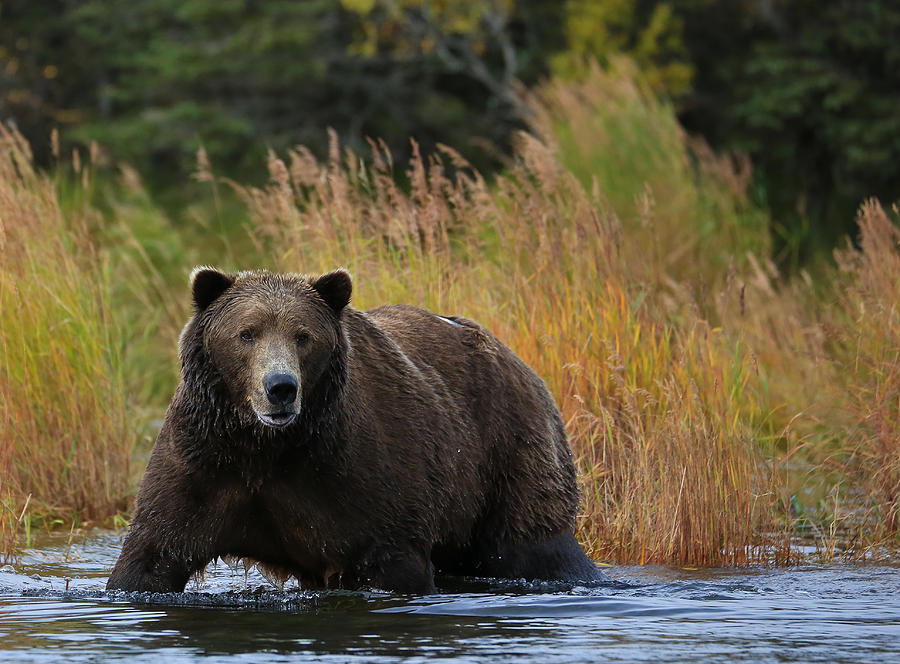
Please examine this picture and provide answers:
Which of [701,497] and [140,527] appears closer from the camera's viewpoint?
[140,527]

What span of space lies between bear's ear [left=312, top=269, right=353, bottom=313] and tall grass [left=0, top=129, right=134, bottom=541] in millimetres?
2511

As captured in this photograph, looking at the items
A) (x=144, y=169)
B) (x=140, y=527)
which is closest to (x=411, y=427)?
(x=140, y=527)

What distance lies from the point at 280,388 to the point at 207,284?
2.44 ft

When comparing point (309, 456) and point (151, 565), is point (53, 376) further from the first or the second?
point (309, 456)

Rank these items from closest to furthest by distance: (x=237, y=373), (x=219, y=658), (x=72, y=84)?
(x=219, y=658)
(x=237, y=373)
(x=72, y=84)

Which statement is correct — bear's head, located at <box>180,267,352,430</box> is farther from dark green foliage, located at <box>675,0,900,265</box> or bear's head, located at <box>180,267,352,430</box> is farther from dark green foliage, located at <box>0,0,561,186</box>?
dark green foliage, located at <box>0,0,561,186</box>

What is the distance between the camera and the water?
546 centimetres

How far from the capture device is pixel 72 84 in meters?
29.1

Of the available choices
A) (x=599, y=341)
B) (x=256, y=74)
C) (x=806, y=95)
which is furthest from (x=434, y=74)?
(x=599, y=341)

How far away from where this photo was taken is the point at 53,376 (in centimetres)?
860

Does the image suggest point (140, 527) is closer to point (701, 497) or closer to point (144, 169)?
point (701, 497)

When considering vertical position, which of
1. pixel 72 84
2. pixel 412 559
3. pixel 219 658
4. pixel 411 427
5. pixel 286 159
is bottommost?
pixel 219 658

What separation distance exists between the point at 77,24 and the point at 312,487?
79.2 ft

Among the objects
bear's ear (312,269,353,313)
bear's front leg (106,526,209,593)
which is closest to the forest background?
bear's front leg (106,526,209,593)
